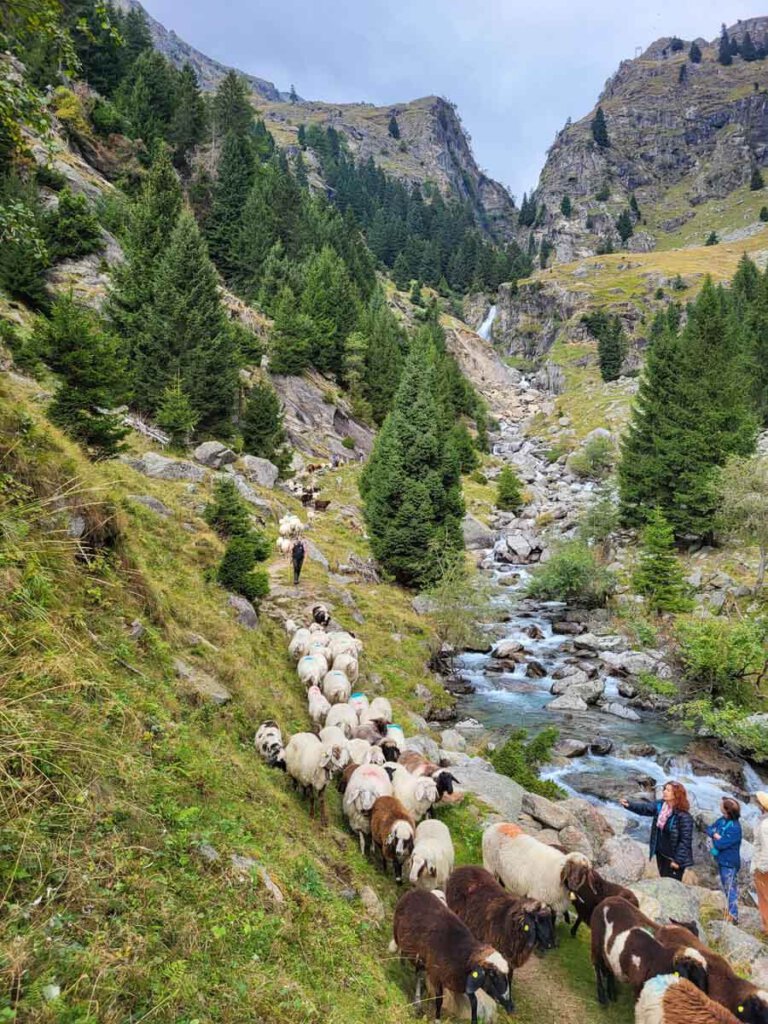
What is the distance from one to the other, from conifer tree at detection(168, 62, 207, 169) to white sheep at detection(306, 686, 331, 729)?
73101 mm

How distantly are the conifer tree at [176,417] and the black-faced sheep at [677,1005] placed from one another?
30.8m

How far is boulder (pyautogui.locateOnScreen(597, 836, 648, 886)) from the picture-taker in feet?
35.5

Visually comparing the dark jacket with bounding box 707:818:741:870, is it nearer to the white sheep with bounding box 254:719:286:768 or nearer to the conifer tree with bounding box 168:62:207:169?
the white sheep with bounding box 254:719:286:768

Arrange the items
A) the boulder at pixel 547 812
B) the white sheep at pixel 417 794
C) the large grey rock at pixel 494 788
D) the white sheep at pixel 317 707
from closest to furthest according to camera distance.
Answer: the white sheep at pixel 417 794
the large grey rock at pixel 494 788
the boulder at pixel 547 812
the white sheep at pixel 317 707

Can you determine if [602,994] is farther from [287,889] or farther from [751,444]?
[751,444]

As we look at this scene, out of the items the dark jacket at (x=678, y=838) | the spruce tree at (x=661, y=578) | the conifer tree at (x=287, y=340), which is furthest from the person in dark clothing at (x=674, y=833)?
the conifer tree at (x=287, y=340)

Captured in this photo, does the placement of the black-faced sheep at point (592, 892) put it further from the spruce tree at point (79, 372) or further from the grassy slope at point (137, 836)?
the spruce tree at point (79, 372)

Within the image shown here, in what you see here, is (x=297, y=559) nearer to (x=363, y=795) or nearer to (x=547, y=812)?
(x=547, y=812)

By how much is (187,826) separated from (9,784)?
198 cm

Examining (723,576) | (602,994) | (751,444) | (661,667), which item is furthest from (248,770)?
(751,444)

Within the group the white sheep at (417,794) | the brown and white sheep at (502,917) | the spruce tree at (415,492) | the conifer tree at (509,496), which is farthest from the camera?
the conifer tree at (509,496)

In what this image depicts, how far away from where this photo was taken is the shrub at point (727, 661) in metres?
20.6

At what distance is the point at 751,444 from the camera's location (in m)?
37.9

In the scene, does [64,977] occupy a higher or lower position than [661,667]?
higher
